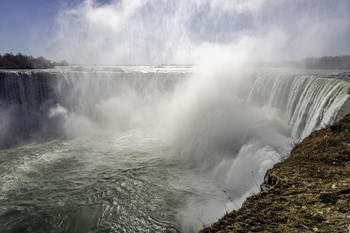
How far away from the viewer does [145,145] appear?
1602 cm

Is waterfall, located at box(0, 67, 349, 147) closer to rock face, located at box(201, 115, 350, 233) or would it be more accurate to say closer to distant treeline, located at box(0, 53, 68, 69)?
rock face, located at box(201, 115, 350, 233)

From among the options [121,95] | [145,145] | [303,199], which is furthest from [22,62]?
[303,199]

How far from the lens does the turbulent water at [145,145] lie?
8.30m

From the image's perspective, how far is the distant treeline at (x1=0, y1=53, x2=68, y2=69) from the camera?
5793 cm

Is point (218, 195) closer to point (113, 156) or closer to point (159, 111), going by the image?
point (113, 156)

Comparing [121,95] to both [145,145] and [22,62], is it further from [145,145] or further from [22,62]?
[22,62]

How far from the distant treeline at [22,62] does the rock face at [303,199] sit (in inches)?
2542

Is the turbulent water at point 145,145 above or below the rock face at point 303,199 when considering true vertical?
below

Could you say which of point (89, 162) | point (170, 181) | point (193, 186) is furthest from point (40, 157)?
point (193, 186)

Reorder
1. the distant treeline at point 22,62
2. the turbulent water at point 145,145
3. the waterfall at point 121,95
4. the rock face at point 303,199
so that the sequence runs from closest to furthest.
Answer: the rock face at point 303,199, the turbulent water at point 145,145, the waterfall at point 121,95, the distant treeline at point 22,62

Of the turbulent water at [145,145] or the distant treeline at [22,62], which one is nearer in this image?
the turbulent water at [145,145]

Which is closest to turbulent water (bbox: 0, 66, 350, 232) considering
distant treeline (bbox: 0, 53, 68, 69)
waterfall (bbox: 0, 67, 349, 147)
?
waterfall (bbox: 0, 67, 349, 147)

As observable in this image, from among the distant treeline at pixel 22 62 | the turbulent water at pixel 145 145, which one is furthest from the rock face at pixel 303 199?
the distant treeline at pixel 22 62

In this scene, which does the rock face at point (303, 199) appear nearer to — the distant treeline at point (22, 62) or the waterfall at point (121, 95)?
the waterfall at point (121, 95)
